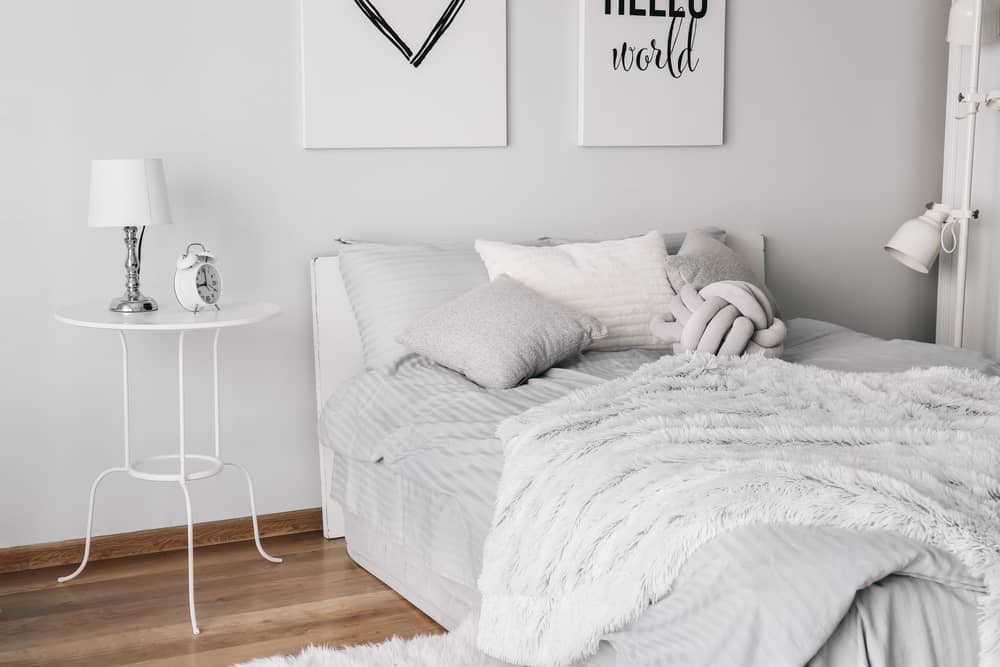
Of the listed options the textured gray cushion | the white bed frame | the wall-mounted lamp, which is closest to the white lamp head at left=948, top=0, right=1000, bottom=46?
the wall-mounted lamp

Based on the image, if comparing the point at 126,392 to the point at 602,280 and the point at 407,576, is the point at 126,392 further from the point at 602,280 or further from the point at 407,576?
the point at 602,280

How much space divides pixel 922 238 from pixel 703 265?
1.07 m

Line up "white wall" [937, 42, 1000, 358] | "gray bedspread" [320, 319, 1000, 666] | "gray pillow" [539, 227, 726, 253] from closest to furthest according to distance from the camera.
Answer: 1. "gray bedspread" [320, 319, 1000, 666]
2. "gray pillow" [539, 227, 726, 253]
3. "white wall" [937, 42, 1000, 358]

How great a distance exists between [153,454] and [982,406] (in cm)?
219

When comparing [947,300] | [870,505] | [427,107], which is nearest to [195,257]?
[427,107]

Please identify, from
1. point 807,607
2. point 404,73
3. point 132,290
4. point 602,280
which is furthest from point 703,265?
point 807,607

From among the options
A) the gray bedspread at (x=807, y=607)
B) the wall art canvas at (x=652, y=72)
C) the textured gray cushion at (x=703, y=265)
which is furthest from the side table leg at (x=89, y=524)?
the wall art canvas at (x=652, y=72)

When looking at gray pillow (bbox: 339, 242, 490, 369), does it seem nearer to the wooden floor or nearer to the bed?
the bed

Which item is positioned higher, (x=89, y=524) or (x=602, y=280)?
(x=602, y=280)

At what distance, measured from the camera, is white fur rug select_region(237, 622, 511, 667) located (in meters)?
2.22

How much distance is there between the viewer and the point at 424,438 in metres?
2.43

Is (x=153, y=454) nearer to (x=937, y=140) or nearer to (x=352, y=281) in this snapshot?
(x=352, y=281)

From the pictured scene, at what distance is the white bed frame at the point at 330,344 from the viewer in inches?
123

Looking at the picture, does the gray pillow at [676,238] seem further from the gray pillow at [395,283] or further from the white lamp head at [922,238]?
the white lamp head at [922,238]
